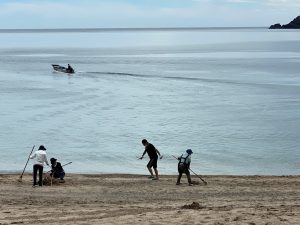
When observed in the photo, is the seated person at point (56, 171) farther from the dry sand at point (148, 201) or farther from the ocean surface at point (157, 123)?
the ocean surface at point (157, 123)

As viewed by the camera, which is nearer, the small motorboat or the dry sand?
the dry sand

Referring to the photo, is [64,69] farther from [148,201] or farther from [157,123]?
[148,201]

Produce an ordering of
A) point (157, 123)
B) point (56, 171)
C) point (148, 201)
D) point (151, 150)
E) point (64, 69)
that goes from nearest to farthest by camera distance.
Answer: point (148, 201), point (56, 171), point (151, 150), point (157, 123), point (64, 69)

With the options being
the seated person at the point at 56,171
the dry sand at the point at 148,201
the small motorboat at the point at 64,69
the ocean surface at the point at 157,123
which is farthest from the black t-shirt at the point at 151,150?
the small motorboat at the point at 64,69

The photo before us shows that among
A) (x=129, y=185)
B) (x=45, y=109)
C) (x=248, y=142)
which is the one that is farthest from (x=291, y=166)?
(x=45, y=109)

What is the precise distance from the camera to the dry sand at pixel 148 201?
11.8m

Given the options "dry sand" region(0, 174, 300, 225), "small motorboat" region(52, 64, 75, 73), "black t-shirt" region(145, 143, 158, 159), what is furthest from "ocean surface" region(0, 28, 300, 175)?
"small motorboat" region(52, 64, 75, 73)

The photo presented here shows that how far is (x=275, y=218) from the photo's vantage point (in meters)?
11.5

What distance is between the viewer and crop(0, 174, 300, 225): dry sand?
38.7 feet

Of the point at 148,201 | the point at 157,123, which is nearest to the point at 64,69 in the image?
the point at 157,123

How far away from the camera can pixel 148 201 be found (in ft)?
50.4

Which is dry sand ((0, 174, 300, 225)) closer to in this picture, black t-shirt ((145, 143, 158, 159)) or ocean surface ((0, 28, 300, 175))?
black t-shirt ((145, 143, 158, 159))

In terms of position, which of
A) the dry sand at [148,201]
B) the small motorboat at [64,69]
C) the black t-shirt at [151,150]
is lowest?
the dry sand at [148,201]

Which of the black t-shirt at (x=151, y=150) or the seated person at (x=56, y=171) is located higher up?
the black t-shirt at (x=151, y=150)
